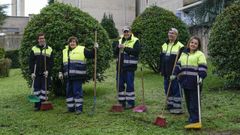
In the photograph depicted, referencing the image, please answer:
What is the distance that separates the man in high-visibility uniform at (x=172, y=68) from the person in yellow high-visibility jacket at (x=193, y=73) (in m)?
1.02

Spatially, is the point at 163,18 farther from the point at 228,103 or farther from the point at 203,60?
the point at 203,60

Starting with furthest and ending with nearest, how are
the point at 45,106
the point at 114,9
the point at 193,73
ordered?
1. the point at 114,9
2. the point at 45,106
3. the point at 193,73

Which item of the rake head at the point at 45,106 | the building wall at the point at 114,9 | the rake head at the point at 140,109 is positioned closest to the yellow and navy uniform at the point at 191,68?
the rake head at the point at 140,109

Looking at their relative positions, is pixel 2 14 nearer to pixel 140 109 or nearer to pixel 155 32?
pixel 155 32

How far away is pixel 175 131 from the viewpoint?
952cm

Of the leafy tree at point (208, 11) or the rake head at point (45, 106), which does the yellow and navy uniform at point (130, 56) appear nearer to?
the rake head at point (45, 106)

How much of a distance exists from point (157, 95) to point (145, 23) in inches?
272

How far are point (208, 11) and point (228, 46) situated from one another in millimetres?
8254

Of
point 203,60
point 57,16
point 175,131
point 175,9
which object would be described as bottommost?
point 175,131

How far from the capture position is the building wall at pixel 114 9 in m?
48.5

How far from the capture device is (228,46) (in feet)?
49.2

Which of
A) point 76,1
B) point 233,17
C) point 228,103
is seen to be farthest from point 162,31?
point 76,1

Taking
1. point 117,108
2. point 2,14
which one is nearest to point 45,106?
point 117,108

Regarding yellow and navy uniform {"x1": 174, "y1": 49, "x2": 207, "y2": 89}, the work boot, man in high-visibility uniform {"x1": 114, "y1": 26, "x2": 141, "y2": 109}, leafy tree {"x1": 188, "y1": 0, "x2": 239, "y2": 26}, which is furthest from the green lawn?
leafy tree {"x1": 188, "y1": 0, "x2": 239, "y2": 26}
